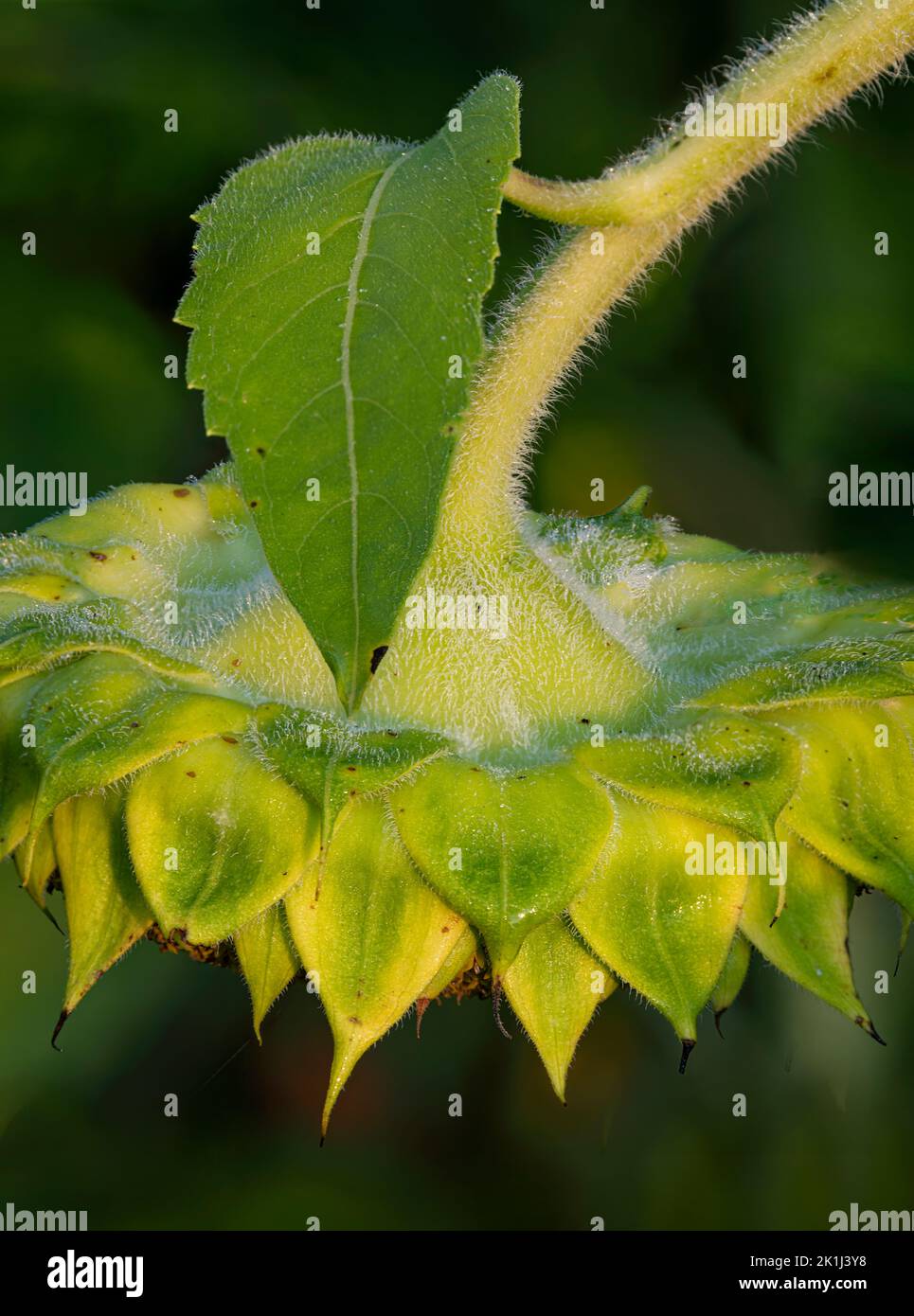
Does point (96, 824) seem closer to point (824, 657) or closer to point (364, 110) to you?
point (824, 657)

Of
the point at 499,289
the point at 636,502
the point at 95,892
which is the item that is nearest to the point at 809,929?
the point at 636,502

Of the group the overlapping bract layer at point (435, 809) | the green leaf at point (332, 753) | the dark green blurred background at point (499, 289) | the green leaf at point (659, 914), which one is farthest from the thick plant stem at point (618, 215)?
the dark green blurred background at point (499, 289)

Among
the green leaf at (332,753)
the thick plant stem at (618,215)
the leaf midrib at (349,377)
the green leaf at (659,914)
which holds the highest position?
the thick plant stem at (618,215)

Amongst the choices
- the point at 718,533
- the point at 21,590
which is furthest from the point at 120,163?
the point at 21,590

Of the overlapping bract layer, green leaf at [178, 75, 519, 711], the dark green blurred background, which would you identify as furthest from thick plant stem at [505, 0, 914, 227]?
the dark green blurred background

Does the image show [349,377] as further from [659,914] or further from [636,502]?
[636,502]

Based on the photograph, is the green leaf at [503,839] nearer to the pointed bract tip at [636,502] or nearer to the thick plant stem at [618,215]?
the thick plant stem at [618,215]
